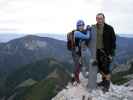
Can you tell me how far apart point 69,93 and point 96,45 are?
407 cm

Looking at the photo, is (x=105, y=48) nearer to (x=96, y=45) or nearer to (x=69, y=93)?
(x=96, y=45)

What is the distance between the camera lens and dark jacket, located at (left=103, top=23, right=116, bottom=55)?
18969 mm

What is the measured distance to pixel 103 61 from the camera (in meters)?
19.5

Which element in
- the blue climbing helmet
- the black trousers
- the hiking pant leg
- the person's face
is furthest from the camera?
the hiking pant leg

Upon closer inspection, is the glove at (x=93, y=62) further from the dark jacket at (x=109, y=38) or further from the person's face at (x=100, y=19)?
the person's face at (x=100, y=19)

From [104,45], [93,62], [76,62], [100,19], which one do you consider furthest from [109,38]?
[76,62]

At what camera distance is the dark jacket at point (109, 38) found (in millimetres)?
18969

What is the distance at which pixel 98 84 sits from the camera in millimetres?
20609

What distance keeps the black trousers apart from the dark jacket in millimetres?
328

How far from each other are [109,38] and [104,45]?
0.52 meters

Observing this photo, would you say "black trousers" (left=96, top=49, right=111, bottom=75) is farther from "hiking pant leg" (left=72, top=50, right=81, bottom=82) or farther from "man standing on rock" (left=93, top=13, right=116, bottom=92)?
"hiking pant leg" (left=72, top=50, right=81, bottom=82)

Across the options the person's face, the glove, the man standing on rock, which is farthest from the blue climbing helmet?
the glove

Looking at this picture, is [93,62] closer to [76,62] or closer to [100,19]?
[76,62]

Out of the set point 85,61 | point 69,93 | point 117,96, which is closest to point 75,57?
point 85,61
